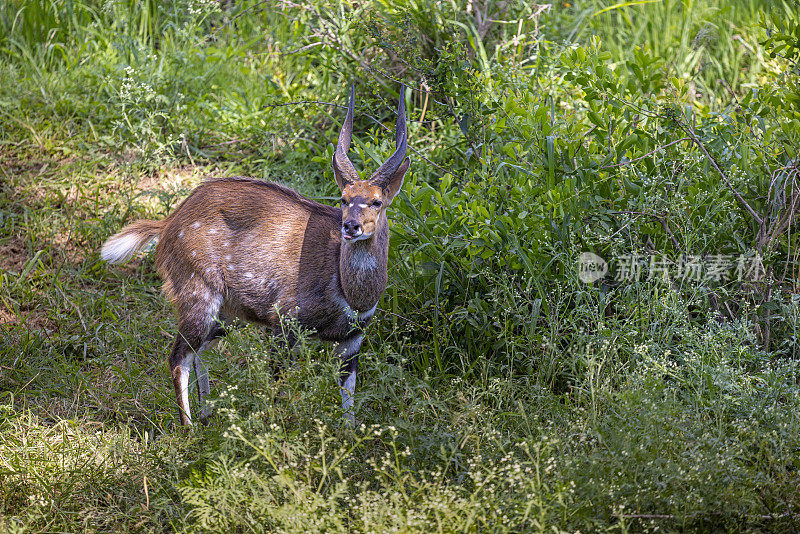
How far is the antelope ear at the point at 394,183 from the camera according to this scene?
4242 millimetres

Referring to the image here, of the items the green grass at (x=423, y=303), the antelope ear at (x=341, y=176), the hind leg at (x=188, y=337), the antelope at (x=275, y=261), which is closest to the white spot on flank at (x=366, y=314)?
the antelope at (x=275, y=261)

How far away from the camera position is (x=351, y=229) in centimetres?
406

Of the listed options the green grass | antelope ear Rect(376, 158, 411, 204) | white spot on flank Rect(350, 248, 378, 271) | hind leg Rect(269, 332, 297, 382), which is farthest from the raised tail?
antelope ear Rect(376, 158, 411, 204)

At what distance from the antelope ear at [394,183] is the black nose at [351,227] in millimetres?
283

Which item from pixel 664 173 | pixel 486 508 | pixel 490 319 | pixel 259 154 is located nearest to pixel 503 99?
pixel 664 173

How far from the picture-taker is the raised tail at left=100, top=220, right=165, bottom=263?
4723mm

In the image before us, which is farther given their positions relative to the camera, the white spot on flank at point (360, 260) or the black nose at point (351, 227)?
the white spot on flank at point (360, 260)

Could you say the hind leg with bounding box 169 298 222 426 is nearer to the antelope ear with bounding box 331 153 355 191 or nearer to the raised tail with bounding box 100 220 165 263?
the raised tail with bounding box 100 220 165 263

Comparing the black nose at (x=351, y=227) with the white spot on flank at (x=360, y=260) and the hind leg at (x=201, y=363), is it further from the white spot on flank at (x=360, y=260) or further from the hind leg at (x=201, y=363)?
the hind leg at (x=201, y=363)

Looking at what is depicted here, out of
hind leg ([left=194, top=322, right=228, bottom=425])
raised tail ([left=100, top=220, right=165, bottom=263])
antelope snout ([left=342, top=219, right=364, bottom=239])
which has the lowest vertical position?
hind leg ([left=194, top=322, right=228, bottom=425])

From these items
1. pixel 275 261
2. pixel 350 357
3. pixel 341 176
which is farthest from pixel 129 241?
pixel 350 357

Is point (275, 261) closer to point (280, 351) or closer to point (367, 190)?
point (367, 190)

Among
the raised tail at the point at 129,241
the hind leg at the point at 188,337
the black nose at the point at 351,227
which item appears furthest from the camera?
the raised tail at the point at 129,241

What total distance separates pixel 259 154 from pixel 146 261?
4.24 ft
